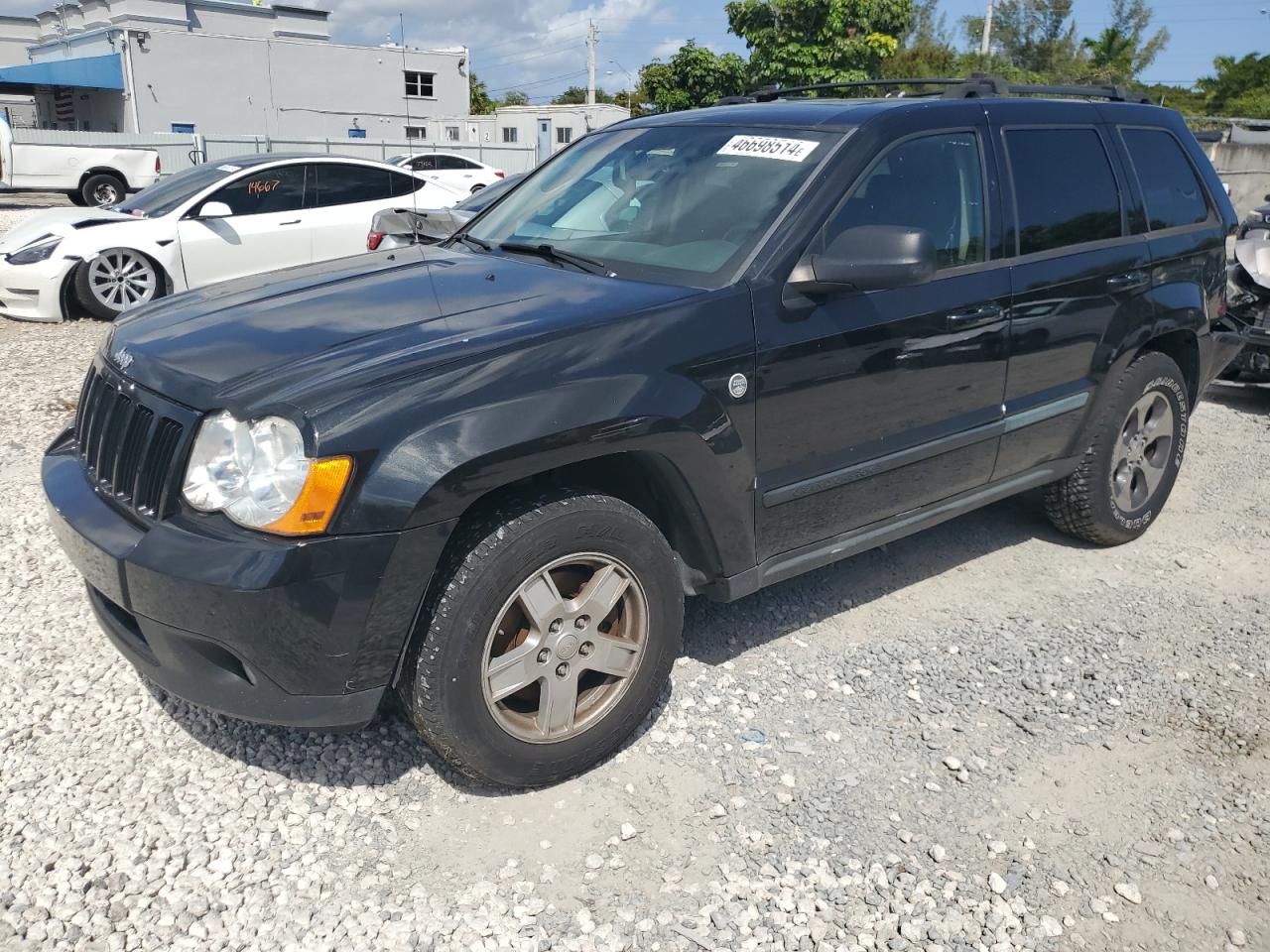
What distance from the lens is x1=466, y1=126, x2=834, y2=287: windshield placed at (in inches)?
134

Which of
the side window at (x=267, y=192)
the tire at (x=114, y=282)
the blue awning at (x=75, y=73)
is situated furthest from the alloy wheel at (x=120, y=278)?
the blue awning at (x=75, y=73)

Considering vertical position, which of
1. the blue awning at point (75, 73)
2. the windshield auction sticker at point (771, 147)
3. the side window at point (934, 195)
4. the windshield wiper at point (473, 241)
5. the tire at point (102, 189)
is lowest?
the tire at point (102, 189)

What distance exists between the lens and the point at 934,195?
3.77 meters

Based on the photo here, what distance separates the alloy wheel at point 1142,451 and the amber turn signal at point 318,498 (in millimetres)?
3528

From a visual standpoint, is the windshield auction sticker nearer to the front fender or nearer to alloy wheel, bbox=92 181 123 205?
the front fender

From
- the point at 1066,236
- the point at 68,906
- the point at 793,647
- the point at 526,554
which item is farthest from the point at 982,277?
the point at 68,906

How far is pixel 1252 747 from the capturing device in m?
3.38

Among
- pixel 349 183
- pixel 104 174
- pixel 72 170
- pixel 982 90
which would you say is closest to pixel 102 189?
pixel 104 174

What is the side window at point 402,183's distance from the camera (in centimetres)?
1084

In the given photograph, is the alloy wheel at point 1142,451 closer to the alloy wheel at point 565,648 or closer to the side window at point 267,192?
the alloy wheel at point 565,648

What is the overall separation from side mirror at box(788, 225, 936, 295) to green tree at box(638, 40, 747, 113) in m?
29.0

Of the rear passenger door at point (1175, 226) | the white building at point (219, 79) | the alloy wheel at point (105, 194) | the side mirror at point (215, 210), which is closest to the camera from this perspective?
the rear passenger door at point (1175, 226)

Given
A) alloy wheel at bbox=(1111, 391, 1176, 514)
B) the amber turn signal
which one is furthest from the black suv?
alloy wheel at bbox=(1111, 391, 1176, 514)

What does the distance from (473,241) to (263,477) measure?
6.06ft
